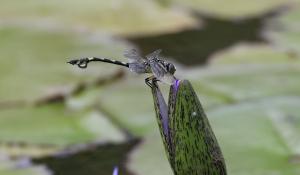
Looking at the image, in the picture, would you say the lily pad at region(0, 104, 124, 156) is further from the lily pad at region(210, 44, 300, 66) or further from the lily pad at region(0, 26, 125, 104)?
the lily pad at region(210, 44, 300, 66)

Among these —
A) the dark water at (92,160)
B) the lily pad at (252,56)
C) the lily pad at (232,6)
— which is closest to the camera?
the dark water at (92,160)

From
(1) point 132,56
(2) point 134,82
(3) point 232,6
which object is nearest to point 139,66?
(1) point 132,56

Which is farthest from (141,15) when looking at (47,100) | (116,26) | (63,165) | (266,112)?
(63,165)

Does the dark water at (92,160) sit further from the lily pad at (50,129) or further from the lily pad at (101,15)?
the lily pad at (101,15)

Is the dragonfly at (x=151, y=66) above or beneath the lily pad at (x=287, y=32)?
beneath

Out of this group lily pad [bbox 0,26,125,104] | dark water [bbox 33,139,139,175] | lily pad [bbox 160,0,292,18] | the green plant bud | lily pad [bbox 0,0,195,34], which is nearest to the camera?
the green plant bud

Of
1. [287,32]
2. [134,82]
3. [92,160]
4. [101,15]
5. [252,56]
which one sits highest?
[101,15]

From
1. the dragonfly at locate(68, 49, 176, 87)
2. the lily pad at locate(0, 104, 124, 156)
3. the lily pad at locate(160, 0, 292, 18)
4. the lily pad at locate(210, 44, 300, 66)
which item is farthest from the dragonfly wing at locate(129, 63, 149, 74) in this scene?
the lily pad at locate(160, 0, 292, 18)

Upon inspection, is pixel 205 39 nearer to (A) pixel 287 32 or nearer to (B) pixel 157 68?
(A) pixel 287 32

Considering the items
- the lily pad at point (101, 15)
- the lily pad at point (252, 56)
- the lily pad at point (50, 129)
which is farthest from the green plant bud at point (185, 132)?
the lily pad at point (101, 15)
